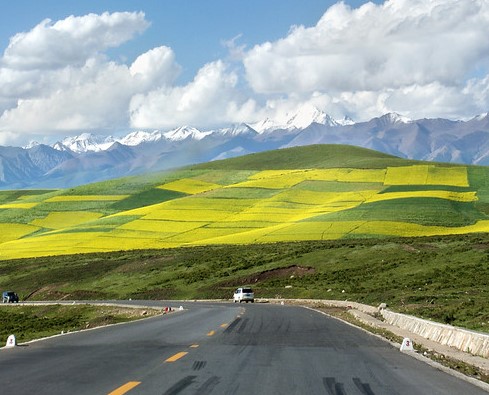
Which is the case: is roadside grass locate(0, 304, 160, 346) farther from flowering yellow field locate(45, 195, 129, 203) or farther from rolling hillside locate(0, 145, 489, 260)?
flowering yellow field locate(45, 195, 129, 203)

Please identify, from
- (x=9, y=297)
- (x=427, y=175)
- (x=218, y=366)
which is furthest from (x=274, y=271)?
(x=427, y=175)

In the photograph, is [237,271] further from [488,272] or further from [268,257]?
[488,272]

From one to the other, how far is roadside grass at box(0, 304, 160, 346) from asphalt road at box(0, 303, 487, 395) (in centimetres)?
1561

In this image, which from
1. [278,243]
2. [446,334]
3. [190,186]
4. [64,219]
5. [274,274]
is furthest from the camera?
[190,186]

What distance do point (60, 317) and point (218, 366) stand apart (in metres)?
Result: 40.7

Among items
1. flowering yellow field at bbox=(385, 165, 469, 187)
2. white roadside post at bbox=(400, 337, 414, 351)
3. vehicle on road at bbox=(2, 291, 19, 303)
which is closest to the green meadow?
flowering yellow field at bbox=(385, 165, 469, 187)

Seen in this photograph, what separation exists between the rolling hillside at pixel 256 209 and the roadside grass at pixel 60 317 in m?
39.8

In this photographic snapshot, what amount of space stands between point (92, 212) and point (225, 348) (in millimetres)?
134539

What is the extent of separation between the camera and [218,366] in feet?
59.7

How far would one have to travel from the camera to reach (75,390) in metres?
14.4

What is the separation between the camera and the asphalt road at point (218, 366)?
1494 cm

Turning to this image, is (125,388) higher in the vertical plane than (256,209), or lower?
higher

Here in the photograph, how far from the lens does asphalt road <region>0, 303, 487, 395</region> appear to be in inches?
588

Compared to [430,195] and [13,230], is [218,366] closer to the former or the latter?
[430,195]
